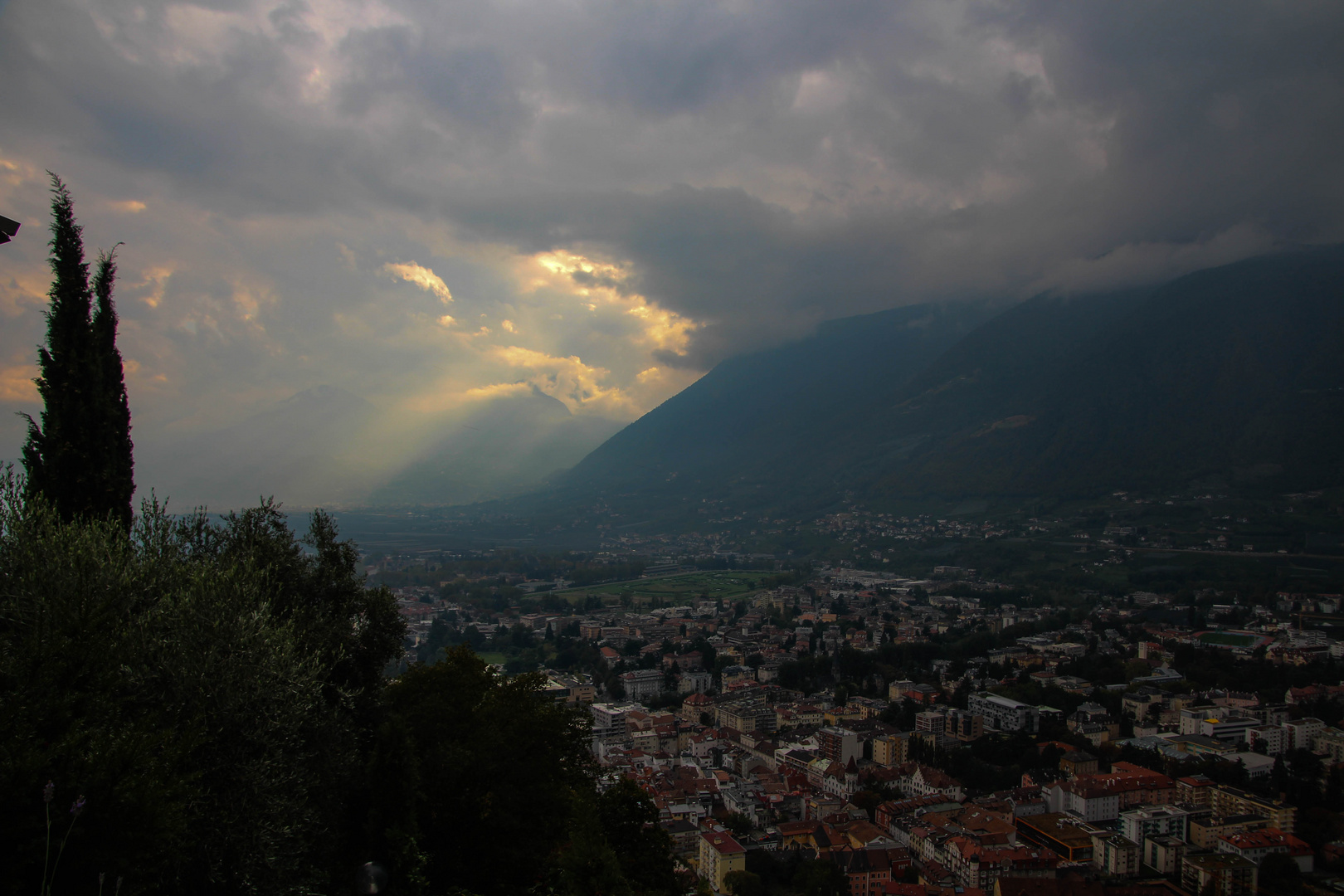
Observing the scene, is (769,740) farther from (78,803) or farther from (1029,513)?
(1029,513)

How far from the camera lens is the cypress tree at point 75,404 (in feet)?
28.0

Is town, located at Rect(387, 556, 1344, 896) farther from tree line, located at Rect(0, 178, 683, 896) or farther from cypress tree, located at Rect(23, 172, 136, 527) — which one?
cypress tree, located at Rect(23, 172, 136, 527)

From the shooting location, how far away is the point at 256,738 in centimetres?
596

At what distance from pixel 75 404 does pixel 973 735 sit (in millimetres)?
32183

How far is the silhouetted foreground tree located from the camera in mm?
4234

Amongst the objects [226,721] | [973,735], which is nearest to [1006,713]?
[973,735]

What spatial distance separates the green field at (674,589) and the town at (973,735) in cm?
803

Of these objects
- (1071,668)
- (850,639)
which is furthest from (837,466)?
(1071,668)

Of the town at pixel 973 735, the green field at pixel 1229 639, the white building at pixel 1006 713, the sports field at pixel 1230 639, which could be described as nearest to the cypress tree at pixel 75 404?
the town at pixel 973 735

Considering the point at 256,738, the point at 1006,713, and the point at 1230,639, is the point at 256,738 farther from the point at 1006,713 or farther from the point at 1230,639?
the point at 1230,639

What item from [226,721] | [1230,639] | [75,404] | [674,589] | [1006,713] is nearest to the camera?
[226,721]

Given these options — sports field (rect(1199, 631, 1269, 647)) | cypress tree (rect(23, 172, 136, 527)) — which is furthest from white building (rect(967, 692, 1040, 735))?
cypress tree (rect(23, 172, 136, 527))

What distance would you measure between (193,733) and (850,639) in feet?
149

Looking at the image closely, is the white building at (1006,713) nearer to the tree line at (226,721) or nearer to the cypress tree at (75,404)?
the tree line at (226,721)
